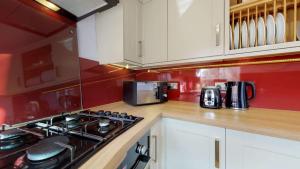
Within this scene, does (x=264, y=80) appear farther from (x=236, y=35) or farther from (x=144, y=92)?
(x=144, y=92)

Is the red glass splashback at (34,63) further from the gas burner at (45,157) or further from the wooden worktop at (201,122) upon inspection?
the wooden worktop at (201,122)

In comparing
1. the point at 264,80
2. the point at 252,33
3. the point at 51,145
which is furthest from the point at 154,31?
the point at 51,145

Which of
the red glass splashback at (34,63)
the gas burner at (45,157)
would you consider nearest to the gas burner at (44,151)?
the gas burner at (45,157)

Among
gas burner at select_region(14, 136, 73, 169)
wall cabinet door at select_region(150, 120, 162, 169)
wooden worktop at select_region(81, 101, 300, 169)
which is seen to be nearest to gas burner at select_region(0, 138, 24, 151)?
gas burner at select_region(14, 136, 73, 169)

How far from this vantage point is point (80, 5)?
39.7 inches

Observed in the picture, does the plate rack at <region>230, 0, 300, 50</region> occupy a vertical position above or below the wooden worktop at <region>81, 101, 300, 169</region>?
above

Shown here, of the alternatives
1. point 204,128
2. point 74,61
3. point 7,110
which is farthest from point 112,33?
point 204,128

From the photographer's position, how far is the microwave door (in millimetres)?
1348

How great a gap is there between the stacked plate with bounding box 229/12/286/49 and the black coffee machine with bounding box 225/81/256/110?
0.28 meters

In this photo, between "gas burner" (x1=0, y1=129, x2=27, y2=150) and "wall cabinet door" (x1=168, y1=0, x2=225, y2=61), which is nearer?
"gas burner" (x1=0, y1=129, x2=27, y2=150)

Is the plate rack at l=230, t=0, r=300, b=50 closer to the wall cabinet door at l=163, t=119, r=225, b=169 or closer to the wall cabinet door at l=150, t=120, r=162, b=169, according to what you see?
the wall cabinet door at l=163, t=119, r=225, b=169

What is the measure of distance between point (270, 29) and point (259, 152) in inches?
30.2

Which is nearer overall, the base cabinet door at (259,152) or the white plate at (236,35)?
the base cabinet door at (259,152)

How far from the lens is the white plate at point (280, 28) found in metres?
0.95
